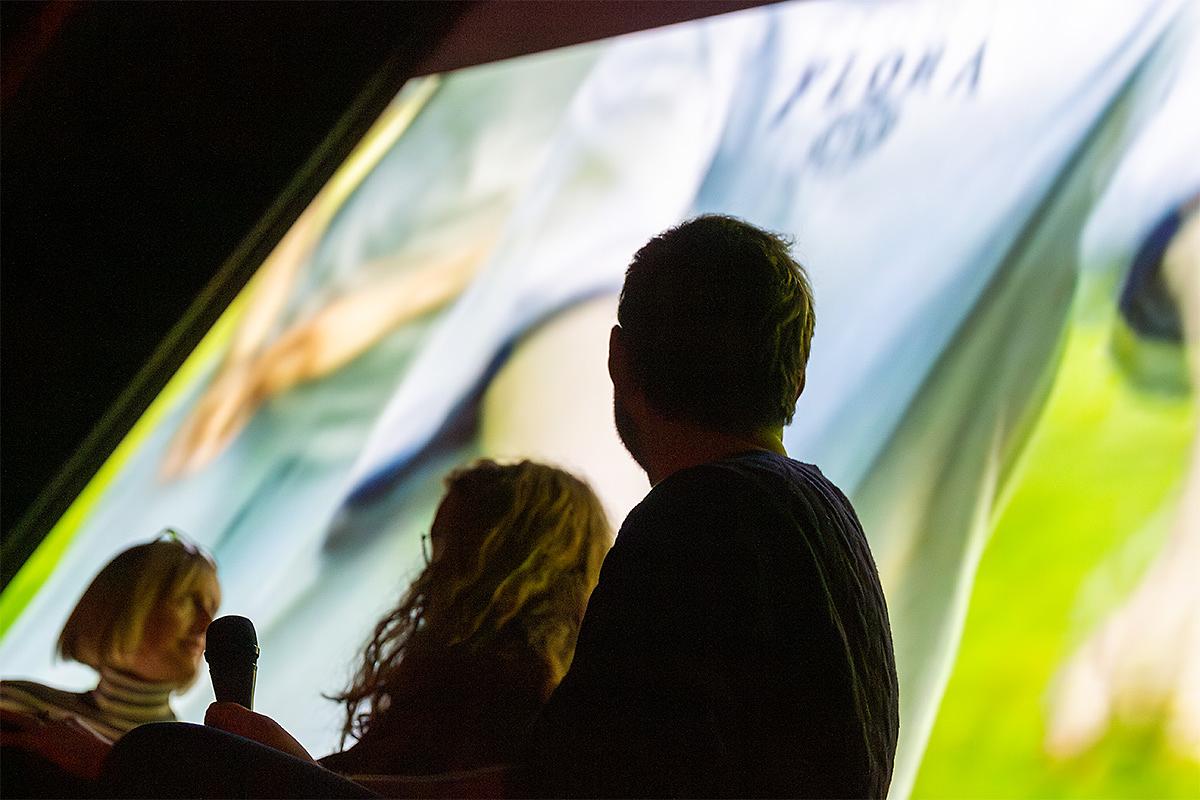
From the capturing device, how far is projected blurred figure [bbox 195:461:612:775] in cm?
126

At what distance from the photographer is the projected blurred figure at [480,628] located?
126 cm

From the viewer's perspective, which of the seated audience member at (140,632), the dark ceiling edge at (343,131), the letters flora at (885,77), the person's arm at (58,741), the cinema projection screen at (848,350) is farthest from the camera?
the dark ceiling edge at (343,131)

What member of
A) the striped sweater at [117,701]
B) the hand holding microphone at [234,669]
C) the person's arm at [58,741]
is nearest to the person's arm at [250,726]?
the hand holding microphone at [234,669]

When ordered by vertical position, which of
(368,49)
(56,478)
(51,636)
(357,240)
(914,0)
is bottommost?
(51,636)

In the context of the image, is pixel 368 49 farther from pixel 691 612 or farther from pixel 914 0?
pixel 691 612

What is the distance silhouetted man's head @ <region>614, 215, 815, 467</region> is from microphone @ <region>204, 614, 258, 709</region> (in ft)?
1.19

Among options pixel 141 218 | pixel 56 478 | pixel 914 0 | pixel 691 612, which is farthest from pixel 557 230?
pixel 691 612

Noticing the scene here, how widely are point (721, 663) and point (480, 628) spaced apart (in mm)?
593

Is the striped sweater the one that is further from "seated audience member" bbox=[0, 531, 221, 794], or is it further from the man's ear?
the man's ear

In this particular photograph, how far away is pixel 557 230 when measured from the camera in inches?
96.7

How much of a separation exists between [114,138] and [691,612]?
2320 mm

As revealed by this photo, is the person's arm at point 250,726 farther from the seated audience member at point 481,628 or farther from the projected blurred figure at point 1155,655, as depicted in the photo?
the projected blurred figure at point 1155,655

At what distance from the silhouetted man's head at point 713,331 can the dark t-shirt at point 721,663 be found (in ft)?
0.24

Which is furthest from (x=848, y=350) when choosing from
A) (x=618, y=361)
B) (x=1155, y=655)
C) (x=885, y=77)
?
(x=618, y=361)
